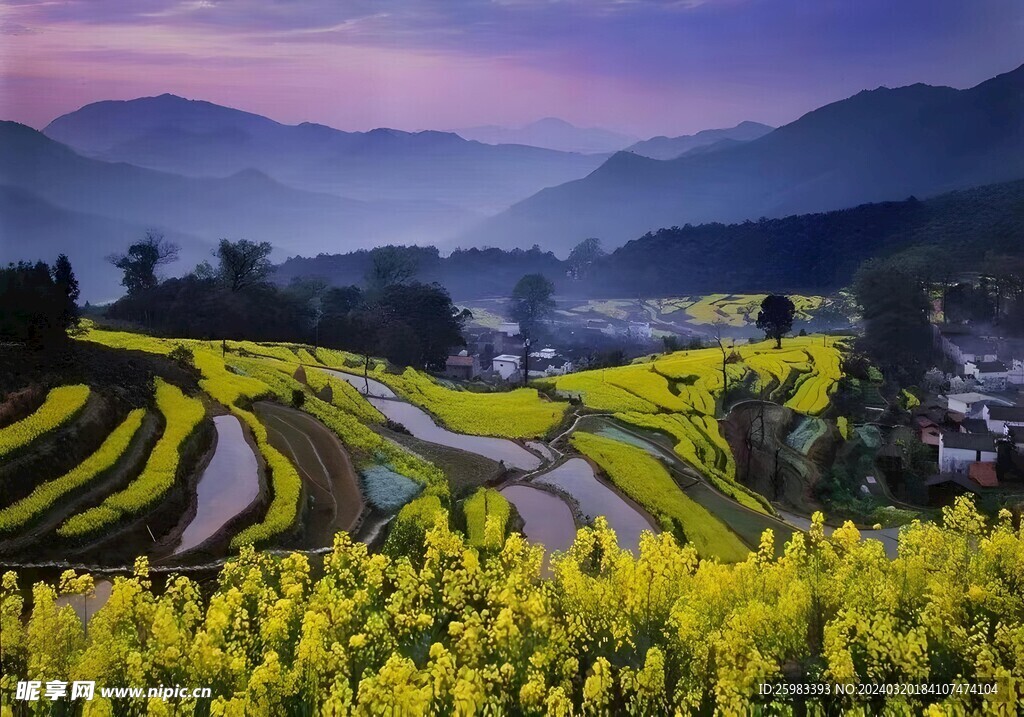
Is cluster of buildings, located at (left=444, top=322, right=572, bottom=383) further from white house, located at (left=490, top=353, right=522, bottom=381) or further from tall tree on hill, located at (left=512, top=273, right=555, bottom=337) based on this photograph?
tall tree on hill, located at (left=512, top=273, right=555, bottom=337)

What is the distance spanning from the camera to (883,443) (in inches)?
251

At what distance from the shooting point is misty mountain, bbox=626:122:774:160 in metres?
6.90

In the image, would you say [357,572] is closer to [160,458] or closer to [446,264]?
[160,458]

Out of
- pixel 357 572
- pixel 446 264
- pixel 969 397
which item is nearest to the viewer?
pixel 357 572

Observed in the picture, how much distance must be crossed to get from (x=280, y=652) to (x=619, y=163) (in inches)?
298

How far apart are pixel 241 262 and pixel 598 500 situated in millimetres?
4227

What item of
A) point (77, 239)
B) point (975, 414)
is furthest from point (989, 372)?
point (77, 239)

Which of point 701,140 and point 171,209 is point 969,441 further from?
point 171,209

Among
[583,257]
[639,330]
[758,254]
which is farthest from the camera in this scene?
[639,330]

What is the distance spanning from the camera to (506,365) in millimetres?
8492

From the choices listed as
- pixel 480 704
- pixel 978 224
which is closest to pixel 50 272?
pixel 480 704

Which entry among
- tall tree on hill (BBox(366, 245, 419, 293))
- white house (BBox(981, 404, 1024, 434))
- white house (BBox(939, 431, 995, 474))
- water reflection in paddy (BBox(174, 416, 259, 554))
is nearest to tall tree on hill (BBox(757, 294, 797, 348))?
white house (BBox(981, 404, 1024, 434))

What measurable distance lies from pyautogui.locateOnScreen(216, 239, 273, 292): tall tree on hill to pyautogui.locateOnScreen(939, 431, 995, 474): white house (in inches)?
255

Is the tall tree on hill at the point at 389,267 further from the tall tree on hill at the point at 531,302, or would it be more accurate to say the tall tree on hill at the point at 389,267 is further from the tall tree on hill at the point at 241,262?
the tall tree on hill at the point at 531,302
